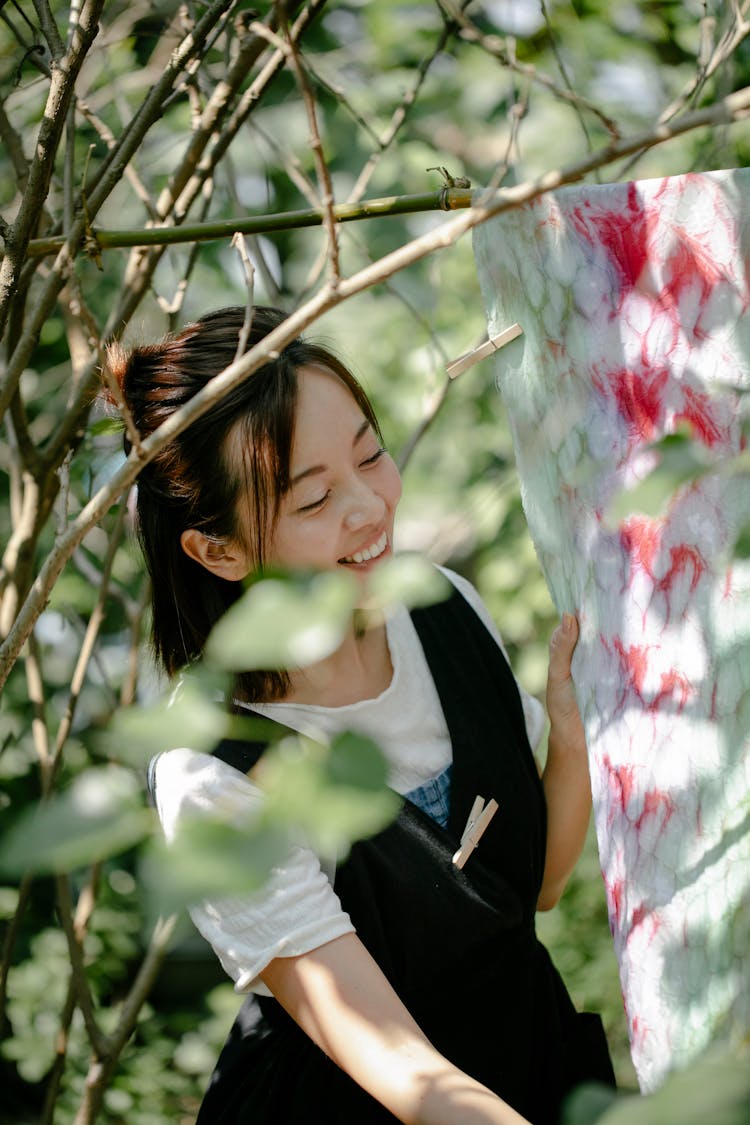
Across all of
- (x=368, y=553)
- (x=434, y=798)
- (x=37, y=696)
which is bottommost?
(x=37, y=696)

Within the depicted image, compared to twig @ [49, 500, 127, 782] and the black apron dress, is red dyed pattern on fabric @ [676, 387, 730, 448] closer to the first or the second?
the black apron dress

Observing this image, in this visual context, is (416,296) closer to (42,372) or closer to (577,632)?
(42,372)

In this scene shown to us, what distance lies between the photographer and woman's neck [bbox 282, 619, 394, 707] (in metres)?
1.22

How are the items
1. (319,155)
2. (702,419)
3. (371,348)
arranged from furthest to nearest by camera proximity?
(371,348) → (702,419) → (319,155)

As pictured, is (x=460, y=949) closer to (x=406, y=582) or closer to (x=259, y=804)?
(x=259, y=804)

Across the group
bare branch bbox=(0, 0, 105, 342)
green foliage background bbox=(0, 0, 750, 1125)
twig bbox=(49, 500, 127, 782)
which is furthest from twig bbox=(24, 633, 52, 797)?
bare branch bbox=(0, 0, 105, 342)

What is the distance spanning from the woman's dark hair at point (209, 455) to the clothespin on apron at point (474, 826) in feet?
0.73

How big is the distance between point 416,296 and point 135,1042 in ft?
5.80

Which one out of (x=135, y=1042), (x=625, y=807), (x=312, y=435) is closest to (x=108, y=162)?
(x=312, y=435)

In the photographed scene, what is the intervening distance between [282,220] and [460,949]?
674 millimetres

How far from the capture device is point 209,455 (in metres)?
1.11

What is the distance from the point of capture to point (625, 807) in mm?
905

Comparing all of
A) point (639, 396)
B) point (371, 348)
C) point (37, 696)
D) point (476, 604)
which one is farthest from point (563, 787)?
point (371, 348)

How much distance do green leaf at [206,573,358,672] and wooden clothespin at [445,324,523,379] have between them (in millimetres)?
576
